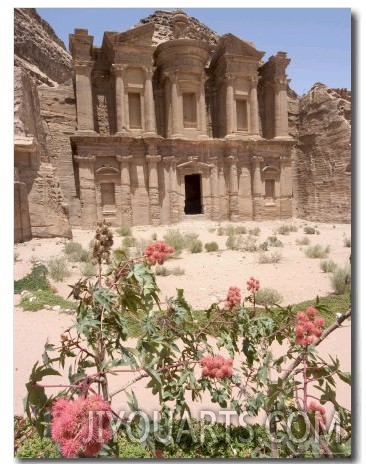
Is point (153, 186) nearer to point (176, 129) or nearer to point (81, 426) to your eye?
point (176, 129)

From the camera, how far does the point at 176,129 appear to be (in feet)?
67.1

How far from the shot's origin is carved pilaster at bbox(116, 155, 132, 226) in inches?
769

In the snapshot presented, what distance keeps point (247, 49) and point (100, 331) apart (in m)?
22.8

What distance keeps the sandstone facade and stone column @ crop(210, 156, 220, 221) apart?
0.07 m

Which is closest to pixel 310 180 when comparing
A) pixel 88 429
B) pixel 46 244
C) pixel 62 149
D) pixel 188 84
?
pixel 188 84

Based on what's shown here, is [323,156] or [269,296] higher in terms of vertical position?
[323,156]

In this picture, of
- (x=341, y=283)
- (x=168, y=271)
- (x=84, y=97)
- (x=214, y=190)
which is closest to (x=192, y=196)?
(x=214, y=190)

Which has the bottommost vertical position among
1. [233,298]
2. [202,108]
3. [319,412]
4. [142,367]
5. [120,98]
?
[319,412]

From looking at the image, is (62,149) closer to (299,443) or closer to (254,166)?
(254,166)

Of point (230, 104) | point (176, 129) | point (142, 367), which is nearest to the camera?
point (142, 367)

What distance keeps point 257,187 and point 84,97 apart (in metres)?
11.6

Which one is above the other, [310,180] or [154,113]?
[154,113]

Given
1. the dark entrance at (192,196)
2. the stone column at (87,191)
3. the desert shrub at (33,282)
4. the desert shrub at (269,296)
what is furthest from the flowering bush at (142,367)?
the dark entrance at (192,196)

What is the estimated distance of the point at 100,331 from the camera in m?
1.84
